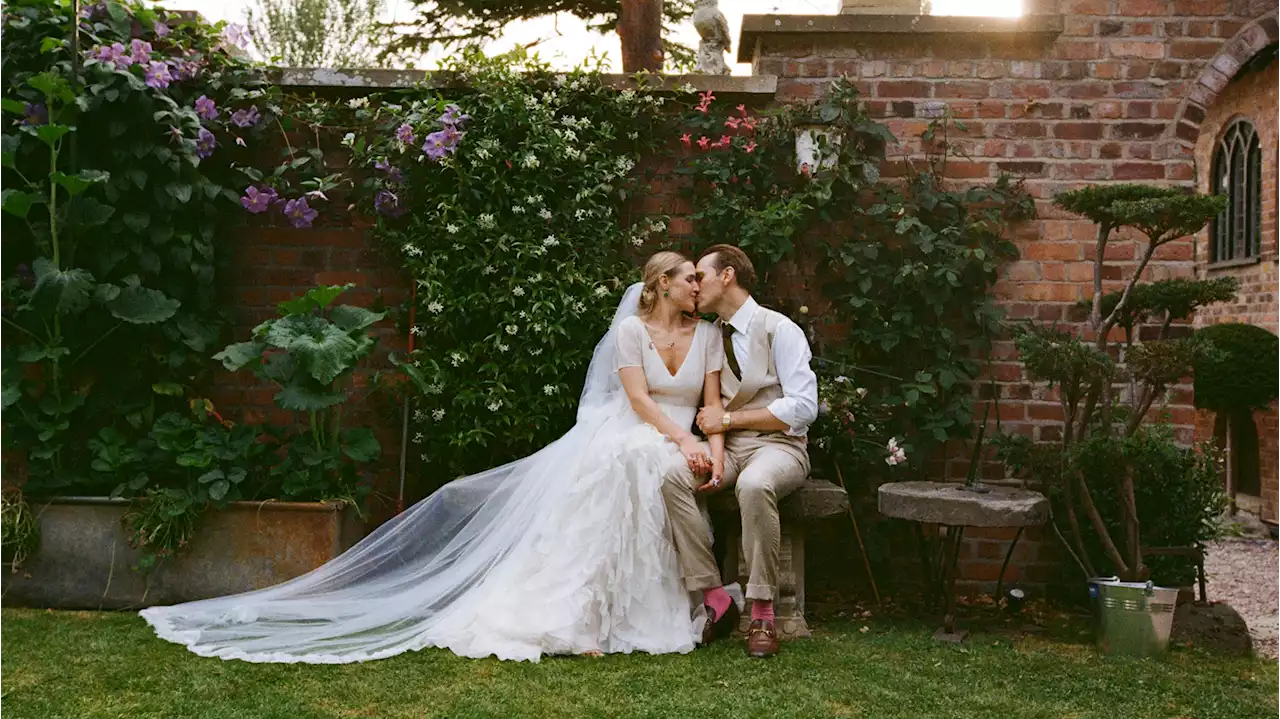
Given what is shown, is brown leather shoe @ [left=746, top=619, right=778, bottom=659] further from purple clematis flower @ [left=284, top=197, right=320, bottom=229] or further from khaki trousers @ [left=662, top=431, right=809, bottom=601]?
purple clematis flower @ [left=284, top=197, right=320, bottom=229]

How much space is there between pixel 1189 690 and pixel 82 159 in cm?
440

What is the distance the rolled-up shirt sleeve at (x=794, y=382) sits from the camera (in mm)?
3943

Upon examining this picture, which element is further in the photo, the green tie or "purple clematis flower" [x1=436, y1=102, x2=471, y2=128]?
"purple clematis flower" [x1=436, y1=102, x2=471, y2=128]

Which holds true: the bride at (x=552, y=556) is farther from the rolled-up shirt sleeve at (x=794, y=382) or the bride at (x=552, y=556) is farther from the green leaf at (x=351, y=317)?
the green leaf at (x=351, y=317)

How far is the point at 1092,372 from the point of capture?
3.75 m

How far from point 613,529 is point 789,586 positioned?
0.69 metres

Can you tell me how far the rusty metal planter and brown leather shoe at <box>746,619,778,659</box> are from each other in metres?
1.66

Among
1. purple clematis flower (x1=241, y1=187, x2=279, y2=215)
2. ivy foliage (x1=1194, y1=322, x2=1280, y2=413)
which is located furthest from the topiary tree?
ivy foliage (x1=1194, y1=322, x2=1280, y2=413)

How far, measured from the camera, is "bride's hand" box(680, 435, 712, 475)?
3854 mm

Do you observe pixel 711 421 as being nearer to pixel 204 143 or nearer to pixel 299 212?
pixel 299 212

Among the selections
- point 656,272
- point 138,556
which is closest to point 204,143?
point 138,556

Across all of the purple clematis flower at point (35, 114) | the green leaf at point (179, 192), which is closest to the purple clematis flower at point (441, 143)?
the green leaf at point (179, 192)

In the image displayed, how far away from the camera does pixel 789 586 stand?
3857mm

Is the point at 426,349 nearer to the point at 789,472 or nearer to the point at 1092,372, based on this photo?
the point at 789,472
